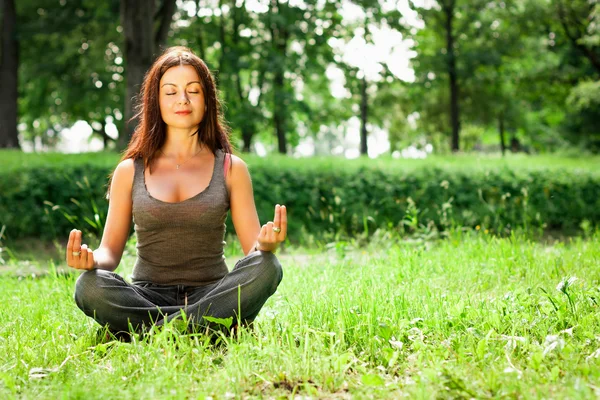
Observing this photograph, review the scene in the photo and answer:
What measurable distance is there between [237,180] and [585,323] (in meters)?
1.93

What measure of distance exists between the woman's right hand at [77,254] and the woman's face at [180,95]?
863 millimetres

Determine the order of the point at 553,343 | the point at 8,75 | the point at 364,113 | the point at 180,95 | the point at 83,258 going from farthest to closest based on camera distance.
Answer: the point at 364,113 → the point at 8,75 → the point at 180,95 → the point at 83,258 → the point at 553,343

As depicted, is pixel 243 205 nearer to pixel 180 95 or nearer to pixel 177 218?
Result: pixel 177 218

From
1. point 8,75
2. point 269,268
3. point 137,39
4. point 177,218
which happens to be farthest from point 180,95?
point 8,75

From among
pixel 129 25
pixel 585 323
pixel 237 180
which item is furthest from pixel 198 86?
pixel 129 25

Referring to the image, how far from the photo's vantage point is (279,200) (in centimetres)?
874

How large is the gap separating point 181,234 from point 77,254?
56cm

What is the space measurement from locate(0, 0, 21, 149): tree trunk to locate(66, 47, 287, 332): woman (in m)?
13.6

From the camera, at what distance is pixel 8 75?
52.5 feet

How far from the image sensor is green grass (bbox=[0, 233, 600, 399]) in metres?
2.39

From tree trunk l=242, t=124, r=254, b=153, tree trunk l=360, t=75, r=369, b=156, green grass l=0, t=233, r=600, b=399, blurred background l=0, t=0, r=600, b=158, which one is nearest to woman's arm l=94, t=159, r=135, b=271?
green grass l=0, t=233, r=600, b=399

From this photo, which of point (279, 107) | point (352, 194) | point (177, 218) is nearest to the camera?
point (177, 218)

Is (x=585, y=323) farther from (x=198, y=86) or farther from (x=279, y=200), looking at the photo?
(x=279, y=200)

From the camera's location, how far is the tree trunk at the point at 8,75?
15.7m
